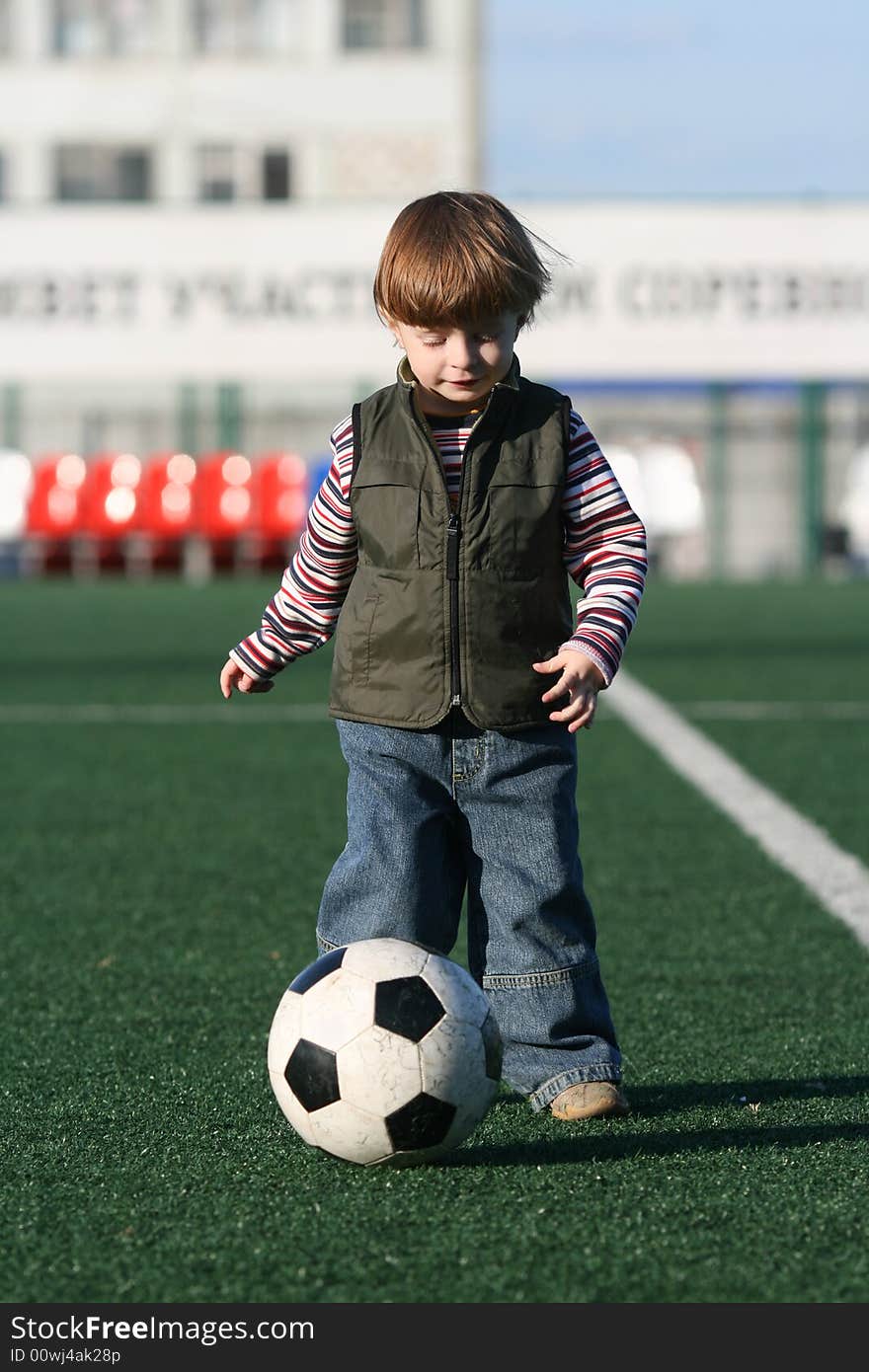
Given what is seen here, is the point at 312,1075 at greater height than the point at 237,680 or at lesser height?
lesser

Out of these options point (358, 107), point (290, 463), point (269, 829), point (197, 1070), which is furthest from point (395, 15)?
point (197, 1070)

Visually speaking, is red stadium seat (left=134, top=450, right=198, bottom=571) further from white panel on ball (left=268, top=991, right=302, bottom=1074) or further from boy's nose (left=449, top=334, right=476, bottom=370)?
white panel on ball (left=268, top=991, right=302, bottom=1074)

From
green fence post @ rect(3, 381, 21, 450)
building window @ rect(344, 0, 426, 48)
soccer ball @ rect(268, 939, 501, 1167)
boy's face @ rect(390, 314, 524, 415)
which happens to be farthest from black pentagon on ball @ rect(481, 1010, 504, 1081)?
building window @ rect(344, 0, 426, 48)

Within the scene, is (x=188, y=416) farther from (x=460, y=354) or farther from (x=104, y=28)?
(x=460, y=354)

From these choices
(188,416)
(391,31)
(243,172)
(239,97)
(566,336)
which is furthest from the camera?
(243,172)

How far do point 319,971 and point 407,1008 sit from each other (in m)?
0.17

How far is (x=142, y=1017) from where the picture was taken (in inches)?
151

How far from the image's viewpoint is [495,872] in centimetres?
317

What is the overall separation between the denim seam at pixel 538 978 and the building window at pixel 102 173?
3854 cm

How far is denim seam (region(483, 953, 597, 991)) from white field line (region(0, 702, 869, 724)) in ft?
19.0

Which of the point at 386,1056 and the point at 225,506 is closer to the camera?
the point at 386,1056

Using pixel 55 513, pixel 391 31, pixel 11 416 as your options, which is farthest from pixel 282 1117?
pixel 391 31

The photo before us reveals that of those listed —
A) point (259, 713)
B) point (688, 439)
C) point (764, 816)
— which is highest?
point (764, 816)

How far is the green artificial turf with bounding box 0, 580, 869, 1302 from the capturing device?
7.82ft
